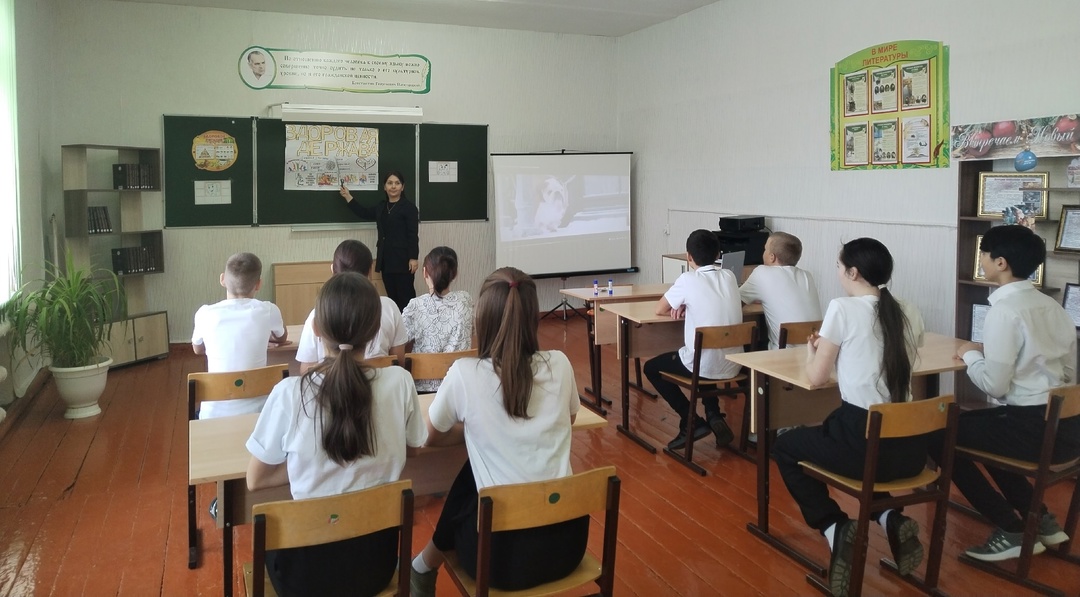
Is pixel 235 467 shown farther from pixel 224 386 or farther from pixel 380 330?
pixel 380 330

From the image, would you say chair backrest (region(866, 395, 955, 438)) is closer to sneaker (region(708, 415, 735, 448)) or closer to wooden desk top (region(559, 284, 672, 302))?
sneaker (region(708, 415, 735, 448))

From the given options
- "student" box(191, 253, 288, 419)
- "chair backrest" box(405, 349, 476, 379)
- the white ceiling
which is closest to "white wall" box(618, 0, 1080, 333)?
the white ceiling

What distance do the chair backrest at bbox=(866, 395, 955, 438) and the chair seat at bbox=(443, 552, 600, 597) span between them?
3.44 feet

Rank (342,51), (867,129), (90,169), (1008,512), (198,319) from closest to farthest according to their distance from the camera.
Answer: (1008,512), (198,319), (867,129), (90,169), (342,51)

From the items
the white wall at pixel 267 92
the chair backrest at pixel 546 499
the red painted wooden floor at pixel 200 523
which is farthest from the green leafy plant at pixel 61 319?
the chair backrest at pixel 546 499

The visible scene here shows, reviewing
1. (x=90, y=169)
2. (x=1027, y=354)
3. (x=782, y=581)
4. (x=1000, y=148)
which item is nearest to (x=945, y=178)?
(x=1000, y=148)

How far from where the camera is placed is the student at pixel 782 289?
4273 millimetres

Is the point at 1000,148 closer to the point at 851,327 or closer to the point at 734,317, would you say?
the point at 734,317

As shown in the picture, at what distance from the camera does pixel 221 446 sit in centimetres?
231

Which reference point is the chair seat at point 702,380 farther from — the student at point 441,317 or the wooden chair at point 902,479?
the wooden chair at point 902,479

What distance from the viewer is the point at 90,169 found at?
6547 millimetres

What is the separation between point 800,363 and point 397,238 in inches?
184

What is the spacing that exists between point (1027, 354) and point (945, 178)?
247 centimetres

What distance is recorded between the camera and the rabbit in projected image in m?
8.19
